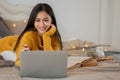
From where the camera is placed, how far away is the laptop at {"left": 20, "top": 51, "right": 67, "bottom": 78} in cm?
134

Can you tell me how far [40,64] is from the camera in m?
1.35

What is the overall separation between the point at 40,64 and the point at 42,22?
1.69 feet

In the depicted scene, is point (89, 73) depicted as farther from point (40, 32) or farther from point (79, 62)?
point (40, 32)

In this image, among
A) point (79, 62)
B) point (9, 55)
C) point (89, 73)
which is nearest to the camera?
point (89, 73)

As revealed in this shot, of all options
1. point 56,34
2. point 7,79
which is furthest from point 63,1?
point 7,79

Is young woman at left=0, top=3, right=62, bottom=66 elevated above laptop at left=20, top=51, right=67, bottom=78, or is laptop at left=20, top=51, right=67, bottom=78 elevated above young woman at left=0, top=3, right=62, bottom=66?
young woman at left=0, top=3, right=62, bottom=66

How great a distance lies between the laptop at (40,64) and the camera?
134 centimetres

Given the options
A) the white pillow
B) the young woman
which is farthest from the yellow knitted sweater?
the white pillow

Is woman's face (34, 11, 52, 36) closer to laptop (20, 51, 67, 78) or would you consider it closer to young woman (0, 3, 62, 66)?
young woman (0, 3, 62, 66)

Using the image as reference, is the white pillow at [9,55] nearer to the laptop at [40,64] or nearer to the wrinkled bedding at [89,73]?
the wrinkled bedding at [89,73]

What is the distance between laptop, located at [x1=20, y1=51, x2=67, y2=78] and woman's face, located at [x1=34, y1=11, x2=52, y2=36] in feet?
1.55

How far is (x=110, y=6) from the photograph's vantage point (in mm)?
3734

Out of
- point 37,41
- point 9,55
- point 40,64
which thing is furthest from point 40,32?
point 40,64

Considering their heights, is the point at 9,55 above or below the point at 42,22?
below
